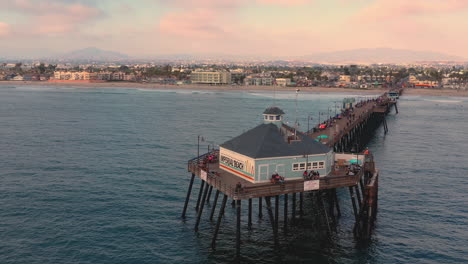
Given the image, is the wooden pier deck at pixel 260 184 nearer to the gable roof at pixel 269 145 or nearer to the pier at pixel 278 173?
the pier at pixel 278 173

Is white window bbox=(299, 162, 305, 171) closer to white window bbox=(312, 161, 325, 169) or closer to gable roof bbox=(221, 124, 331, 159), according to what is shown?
gable roof bbox=(221, 124, 331, 159)

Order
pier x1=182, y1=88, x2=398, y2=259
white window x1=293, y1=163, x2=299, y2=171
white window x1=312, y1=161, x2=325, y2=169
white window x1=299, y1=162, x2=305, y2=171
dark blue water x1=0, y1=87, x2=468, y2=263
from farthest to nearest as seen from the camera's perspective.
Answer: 1. white window x1=312, y1=161, x2=325, y2=169
2. white window x1=299, y1=162, x2=305, y2=171
3. white window x1=293, y1=163, x2=299, y2=171
4. dark blue water x1=0, y1=87, x2=468, y2=263
5. pier x1=182, y1=88, x2=398, y2=259

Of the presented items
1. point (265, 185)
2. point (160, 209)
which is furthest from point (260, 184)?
point (160, 209)

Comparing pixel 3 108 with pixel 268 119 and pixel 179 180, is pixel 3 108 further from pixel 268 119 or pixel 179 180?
pixel 268 119

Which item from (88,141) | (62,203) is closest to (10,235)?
(62,203)

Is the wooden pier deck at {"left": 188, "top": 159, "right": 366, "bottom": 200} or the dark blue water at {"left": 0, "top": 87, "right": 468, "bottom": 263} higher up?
the wooden pier deck at {"left": 188, "top": 159, "right": 366, "bottom": 200}

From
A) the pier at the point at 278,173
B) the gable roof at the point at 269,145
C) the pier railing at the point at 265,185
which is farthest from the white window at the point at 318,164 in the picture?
the pier railing at the point at 265,185

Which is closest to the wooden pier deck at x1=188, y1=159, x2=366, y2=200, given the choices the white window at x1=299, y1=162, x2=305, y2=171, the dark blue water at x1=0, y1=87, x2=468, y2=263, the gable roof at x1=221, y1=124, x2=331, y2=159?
the white window at x1=299, y1=162, x2=305, y2=171

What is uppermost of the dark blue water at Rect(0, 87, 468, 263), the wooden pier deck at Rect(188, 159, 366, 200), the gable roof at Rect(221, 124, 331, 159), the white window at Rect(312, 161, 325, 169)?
the gable roof at Rect(221, 124, 331, 159)
